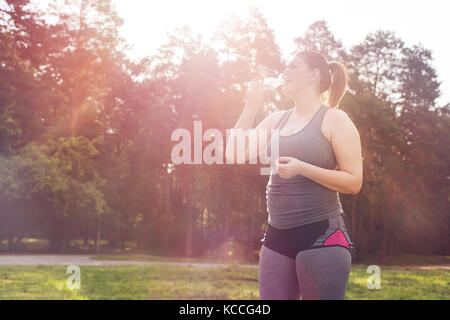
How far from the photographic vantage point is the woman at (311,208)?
172 cm

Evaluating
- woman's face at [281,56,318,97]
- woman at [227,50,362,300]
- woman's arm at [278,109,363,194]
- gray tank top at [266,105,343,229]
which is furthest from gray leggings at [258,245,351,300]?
woman's face at [281,56,318,97]

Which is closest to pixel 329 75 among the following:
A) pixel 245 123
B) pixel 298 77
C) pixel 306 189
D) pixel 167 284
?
pixel 298 77

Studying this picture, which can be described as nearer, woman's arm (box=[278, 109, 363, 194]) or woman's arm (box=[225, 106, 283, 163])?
woman's arm (box=[278, 109, 363, 194])

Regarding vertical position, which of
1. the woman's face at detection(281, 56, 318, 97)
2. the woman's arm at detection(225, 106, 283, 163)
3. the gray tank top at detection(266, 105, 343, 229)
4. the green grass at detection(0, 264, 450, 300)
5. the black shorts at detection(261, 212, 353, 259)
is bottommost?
the green grass at detection(0, 264, 450, 300)

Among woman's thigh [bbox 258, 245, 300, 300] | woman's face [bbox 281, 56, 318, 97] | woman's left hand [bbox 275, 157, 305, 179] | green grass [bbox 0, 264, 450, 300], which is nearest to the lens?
woman's left hand [bbox 275, 157, 305, 179]

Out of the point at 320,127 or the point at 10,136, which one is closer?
the point at 320,127

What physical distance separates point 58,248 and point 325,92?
2308cm

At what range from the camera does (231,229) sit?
2911cm

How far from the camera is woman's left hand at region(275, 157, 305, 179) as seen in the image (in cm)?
168

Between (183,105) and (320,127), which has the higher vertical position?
(183,105)

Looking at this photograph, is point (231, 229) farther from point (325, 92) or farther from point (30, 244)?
point (325, 92)

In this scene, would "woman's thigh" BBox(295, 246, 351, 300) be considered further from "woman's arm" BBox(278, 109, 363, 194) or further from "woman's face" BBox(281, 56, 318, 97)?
"woman's face" BBox(281, 56, 318, 97)

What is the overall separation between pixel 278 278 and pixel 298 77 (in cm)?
78
